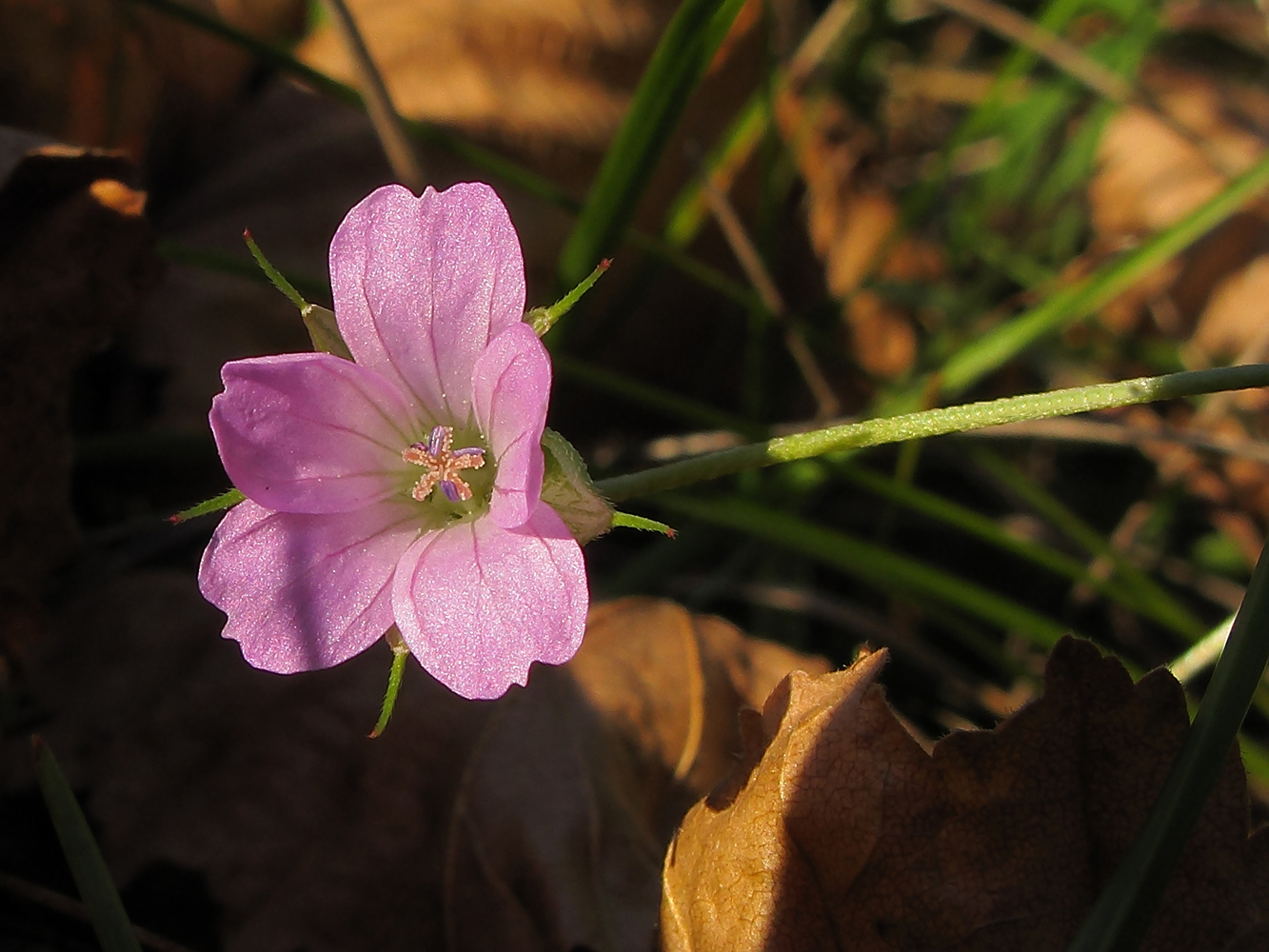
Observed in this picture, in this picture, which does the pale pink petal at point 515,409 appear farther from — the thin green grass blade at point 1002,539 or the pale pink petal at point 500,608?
the thin green grass blade at point 1002,539

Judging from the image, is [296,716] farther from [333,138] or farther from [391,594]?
[333,138]

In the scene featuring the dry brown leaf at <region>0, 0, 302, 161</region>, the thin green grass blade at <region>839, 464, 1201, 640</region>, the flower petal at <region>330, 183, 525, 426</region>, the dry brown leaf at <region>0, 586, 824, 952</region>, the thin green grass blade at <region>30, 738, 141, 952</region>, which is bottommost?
the dry brown leaf at <region>0, 586, 824, 952</region>

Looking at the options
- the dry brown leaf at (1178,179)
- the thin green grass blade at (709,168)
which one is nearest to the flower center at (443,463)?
the thin green grass blade at (709,168)

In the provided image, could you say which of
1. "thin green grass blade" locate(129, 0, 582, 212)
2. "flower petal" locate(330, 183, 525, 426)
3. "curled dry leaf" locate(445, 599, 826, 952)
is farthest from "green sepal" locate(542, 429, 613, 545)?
"thin green grass blade" locate(129, 0, 582, 212)

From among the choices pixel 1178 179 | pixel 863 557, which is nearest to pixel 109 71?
pixel 863 557

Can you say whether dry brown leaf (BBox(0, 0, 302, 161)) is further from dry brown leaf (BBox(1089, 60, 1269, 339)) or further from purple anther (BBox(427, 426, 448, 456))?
dry brown leaf (BBox(1089, 60, 1269, 339))

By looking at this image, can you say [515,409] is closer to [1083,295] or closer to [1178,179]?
[1083,295]
